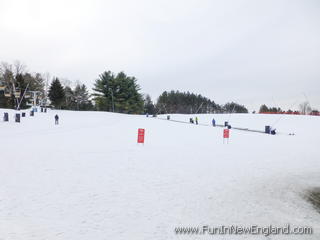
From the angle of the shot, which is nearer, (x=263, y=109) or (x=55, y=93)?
(x=55, y=93)

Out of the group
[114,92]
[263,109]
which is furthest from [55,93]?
[263,109]

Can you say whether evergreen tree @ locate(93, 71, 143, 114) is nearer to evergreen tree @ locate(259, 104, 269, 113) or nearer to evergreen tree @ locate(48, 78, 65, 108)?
evergreen tree @ locate(48, 78, 65, 108)

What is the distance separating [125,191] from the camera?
21.4ft

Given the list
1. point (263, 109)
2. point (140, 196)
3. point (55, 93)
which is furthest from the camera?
point (263, 109)

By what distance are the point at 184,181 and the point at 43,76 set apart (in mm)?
106303

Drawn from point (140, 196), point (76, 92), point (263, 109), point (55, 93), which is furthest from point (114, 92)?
point (263, 109)

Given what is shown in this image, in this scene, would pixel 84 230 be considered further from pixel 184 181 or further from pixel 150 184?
pixel 184 181

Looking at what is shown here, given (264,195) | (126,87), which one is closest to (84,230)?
(264,195)

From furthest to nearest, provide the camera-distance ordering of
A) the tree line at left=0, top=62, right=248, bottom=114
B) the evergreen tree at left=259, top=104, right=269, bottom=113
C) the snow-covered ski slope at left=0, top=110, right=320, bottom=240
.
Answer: the evergreen tree at left=259, top=104, right=269, bottom=113 < the tree line at left=0, top=62, right=248, bottom=114 < the snow-covered ski slope at left=0, top=110, right=320, bottom=240

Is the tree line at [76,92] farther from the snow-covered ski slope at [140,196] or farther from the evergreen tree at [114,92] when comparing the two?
the snow-covered ski slope at [140,196]

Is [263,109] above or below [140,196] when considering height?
above

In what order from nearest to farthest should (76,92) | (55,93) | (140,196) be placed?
(140,196), (55,93), (76,92)

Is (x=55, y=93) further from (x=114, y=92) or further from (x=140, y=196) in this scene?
(x=140, y=196)

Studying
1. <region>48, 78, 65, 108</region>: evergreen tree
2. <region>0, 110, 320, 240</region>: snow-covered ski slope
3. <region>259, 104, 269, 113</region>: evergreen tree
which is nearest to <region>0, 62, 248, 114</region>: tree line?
<region>48, 78, 65, 108</region>: evergreen tree
